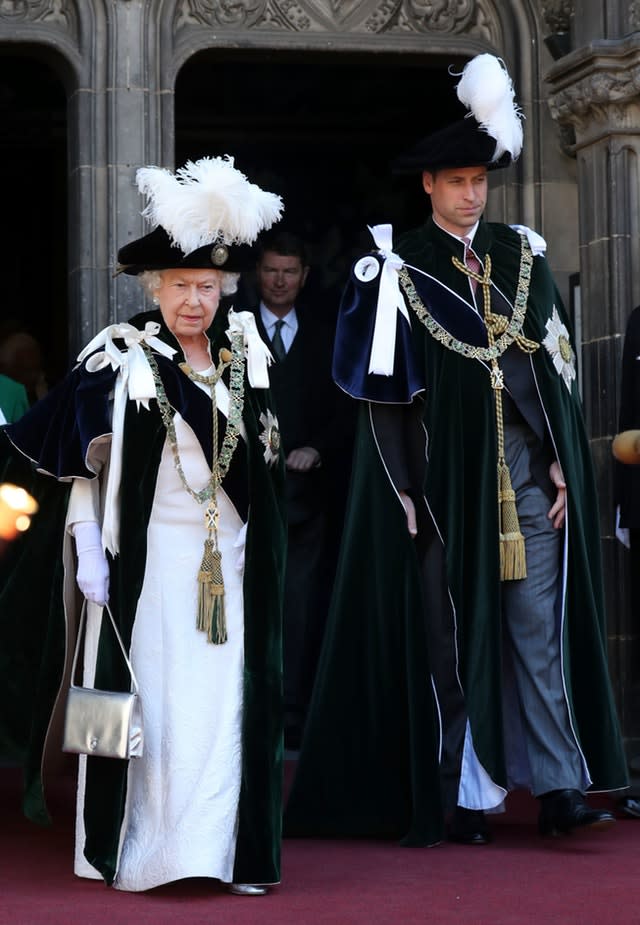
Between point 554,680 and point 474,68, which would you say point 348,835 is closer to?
point 554,680

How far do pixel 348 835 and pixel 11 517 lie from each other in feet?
4.64

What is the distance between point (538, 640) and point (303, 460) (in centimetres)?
204

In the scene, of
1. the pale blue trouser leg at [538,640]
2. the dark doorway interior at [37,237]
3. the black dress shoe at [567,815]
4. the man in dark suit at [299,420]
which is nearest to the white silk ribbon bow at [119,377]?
the pale blue trouser leg at [538,640]

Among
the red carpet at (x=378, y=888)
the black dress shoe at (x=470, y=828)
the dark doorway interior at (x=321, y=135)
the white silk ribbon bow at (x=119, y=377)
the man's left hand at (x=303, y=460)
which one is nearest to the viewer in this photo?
the red carpet at (x=378, y=888)

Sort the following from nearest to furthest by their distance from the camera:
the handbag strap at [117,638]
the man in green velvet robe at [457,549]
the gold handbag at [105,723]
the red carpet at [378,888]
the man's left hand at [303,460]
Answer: the red carpet at [378,888]
the gold handbag at [105,723]
the handbag strap at [117,638]
the man in green velvet robe at [457,549]
the man's left hand at [303,460]

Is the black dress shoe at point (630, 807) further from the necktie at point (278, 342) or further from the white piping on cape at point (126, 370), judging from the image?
the necktie at point (278, 342)

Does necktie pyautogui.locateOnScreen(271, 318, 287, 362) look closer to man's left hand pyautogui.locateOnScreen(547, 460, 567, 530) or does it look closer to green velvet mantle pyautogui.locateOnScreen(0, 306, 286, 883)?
man's left hand pyautogui.locateOnScreen(547, 460, 567, 530)

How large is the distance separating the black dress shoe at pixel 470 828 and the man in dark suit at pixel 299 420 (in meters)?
2.12

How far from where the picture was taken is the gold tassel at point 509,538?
6539mm

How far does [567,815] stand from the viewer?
6.28 metres

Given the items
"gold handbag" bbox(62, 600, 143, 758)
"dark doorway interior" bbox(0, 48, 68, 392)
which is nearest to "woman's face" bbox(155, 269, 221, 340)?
"gold handbag" bbox(62, 600, 143, 758)

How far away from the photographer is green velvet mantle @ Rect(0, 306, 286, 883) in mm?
5629

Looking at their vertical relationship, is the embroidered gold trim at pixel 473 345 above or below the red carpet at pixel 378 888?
above

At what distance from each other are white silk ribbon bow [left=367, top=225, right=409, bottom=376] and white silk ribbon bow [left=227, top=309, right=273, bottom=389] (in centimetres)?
63
